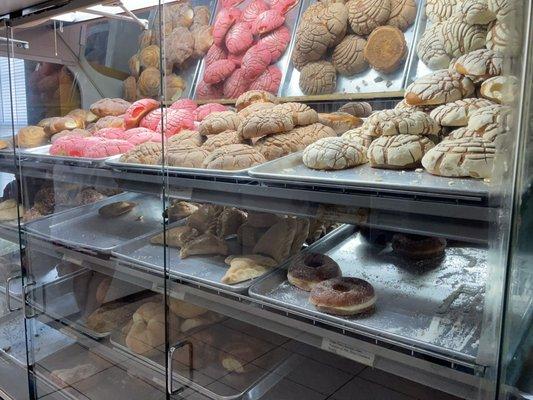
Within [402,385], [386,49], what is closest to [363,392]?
[402,385]

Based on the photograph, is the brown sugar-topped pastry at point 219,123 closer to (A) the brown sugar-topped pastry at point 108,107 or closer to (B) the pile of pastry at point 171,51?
(B) the pile of pastry at point 171,51

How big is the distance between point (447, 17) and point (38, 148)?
1.69m

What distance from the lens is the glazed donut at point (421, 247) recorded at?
4.44 ft

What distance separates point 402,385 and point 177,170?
963 millimetres

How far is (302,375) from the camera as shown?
5.22ft

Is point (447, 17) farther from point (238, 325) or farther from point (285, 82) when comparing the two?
point (238, 325)

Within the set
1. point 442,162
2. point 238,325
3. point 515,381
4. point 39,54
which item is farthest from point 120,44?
point 515,381

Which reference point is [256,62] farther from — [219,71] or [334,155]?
[334,155]

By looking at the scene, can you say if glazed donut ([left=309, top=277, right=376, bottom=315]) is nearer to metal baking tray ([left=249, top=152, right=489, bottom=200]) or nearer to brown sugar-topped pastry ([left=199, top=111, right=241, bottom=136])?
metal baking tray ([left=249, top=152, right=489, bottom=200])

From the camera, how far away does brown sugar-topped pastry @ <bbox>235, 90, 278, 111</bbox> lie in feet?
5.51

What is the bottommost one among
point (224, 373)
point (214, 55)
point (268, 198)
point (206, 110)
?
point (224, 373)

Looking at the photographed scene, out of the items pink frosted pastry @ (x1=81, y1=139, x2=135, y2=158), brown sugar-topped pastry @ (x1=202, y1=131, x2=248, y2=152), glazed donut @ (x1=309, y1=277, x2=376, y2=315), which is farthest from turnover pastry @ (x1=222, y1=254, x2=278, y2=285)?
pink frosted pastry @ (x1=81, y1=139, x2=135, y2=158)

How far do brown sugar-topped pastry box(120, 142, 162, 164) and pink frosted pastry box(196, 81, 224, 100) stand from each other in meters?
0.40

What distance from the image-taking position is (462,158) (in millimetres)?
979
